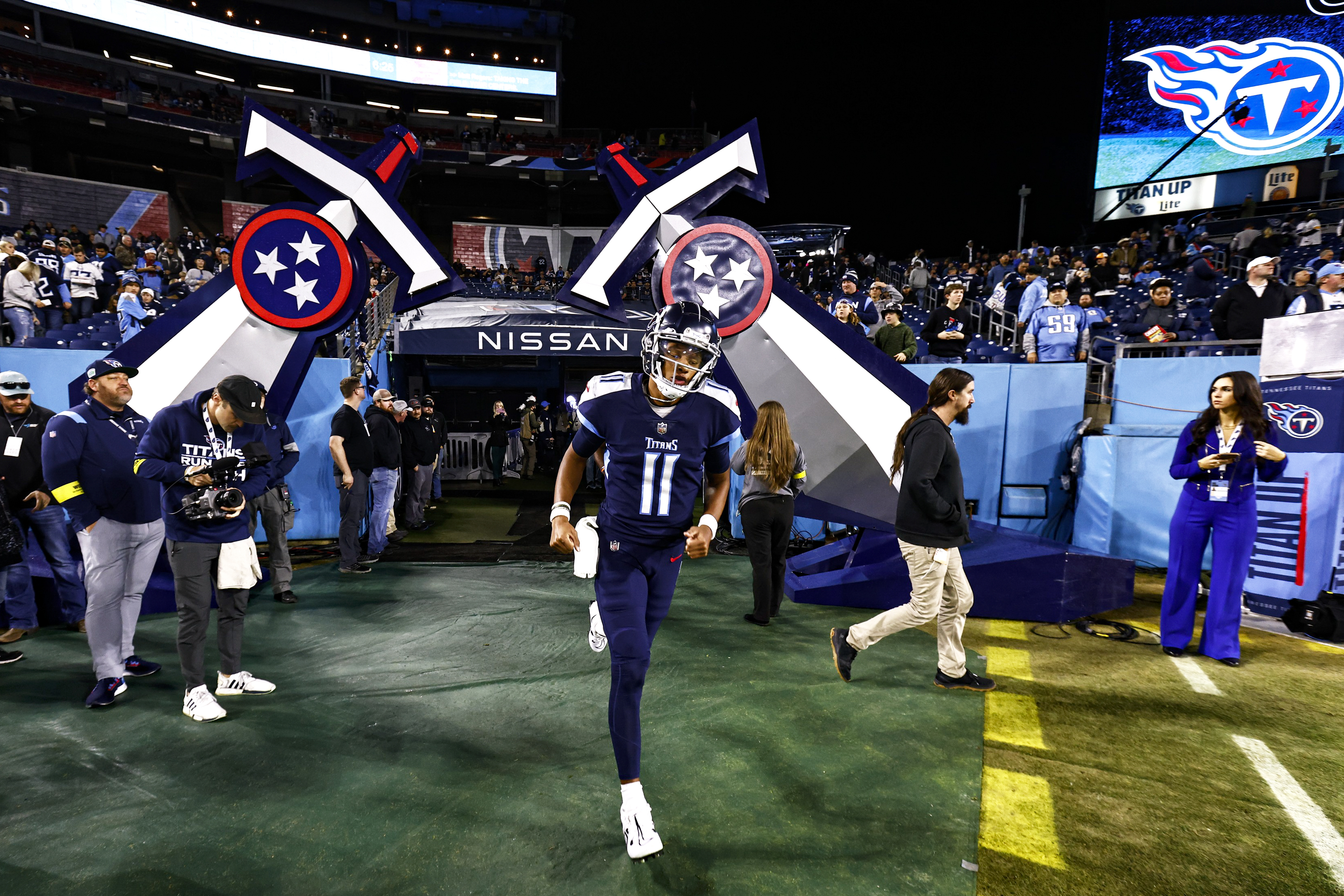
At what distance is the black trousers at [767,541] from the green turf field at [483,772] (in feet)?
1.17

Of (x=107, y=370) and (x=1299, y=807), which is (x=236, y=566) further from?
(x=1299, y=807)

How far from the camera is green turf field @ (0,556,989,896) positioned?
244 cm

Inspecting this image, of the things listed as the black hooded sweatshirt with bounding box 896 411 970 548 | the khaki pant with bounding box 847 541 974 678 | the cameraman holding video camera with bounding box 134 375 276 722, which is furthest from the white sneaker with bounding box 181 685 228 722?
the black hooded sweatshirt with bounding box 896 411 970 548

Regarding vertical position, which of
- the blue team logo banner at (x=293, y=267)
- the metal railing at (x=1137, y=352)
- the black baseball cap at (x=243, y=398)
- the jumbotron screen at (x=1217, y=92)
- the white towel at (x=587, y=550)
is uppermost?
the jumbotron screen at (x=1217, y=92)

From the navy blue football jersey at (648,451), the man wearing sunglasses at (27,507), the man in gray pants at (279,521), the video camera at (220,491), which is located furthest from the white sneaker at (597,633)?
the man wearing sunglasses at (27,507)

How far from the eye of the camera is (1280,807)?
2863 millimetres

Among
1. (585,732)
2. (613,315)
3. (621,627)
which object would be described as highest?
(613,315)

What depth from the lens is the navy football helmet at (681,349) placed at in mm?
2602

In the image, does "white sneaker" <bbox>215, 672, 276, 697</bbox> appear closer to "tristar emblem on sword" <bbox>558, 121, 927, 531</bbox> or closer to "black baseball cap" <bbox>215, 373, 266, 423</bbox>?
"black baseball cap" <bbox>215, 373, 266, 423</bbox>

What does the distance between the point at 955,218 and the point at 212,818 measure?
3232 centimetres

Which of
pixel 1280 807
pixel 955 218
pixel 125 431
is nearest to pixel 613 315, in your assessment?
pixel 125 431

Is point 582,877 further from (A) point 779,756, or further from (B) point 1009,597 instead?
(B) point 1009,597

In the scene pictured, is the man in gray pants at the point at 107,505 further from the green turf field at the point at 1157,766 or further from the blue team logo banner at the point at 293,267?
the green turf field at the point at 1157,766

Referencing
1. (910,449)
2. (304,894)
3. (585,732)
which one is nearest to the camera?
(304,894)
